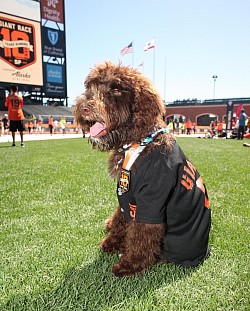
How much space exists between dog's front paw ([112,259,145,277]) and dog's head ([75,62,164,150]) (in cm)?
96

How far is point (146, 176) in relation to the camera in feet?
6.55

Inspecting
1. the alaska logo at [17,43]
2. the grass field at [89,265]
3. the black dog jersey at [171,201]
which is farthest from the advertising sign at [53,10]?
the black dog jersey at [171,201]

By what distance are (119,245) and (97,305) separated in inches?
30.9

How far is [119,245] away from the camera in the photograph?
2504 millimetres

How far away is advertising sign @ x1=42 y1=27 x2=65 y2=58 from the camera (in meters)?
44.8

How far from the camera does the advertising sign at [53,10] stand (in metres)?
44.5

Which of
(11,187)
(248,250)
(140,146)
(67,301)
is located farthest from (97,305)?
(11,187)

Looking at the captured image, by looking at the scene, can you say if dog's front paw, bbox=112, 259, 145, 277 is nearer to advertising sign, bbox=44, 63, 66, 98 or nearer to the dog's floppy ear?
the dog's floppy ear

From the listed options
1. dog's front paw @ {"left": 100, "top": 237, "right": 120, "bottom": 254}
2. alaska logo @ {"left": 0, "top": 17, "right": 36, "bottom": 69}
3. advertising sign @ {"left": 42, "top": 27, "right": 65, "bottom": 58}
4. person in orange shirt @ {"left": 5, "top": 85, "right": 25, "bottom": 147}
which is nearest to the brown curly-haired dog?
dog's front paw @ {"left": 100, "top": 237, "right": 120, "bottom": 254}

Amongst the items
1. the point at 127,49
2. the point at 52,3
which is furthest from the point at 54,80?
the point at 127,49

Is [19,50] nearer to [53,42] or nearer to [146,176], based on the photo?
[53,42]

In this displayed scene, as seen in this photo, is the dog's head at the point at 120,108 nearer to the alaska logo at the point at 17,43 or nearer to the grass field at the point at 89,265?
the grass field at the point at 89,265

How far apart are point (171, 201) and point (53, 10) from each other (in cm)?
5192

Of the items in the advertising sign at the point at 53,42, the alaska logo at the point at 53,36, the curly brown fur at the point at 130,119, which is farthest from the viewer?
the alaska logo at the point at 53,36
